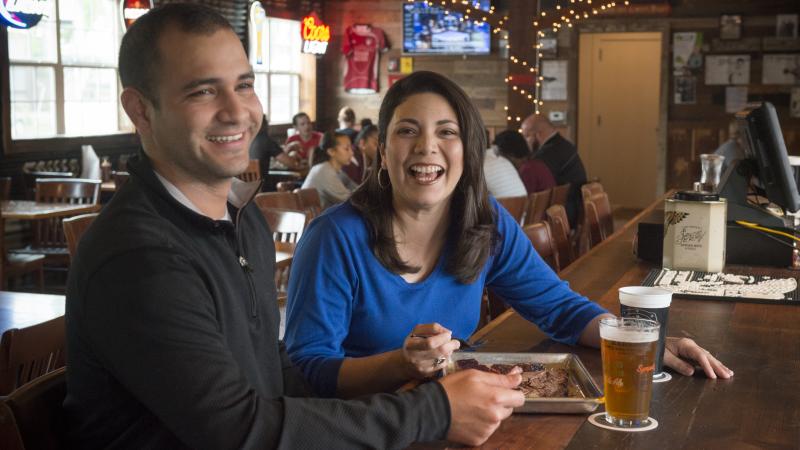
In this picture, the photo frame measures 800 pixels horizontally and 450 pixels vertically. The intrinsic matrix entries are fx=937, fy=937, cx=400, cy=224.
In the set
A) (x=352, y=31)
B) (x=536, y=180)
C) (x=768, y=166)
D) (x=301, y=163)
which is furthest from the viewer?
Result: (x=352, y=31)

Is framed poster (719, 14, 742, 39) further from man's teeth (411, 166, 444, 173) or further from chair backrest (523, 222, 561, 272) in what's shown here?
man's teeth (411, 166, 444, 173)

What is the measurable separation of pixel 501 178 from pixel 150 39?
4471 mm

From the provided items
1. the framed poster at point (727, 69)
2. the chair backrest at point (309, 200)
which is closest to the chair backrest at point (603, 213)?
the chair backrest at point (309, 200)

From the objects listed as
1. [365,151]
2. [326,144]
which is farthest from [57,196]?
[365,151]

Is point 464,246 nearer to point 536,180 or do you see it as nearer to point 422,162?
point 422,162

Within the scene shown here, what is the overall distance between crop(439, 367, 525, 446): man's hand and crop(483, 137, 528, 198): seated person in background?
4.26m

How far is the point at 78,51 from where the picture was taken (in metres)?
8.62

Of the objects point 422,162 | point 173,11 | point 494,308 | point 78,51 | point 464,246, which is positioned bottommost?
point 494,308

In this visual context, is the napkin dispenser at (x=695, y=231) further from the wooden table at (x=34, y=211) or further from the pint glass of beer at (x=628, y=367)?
the wooden table at (x=34, y=211)

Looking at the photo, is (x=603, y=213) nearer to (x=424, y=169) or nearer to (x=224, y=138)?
(x=424, y=169)

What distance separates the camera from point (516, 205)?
5105 mm

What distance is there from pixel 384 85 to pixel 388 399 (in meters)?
11.5

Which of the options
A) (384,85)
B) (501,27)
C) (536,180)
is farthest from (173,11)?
(384,85)

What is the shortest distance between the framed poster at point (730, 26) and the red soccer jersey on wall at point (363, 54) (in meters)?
4.34
